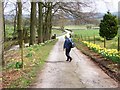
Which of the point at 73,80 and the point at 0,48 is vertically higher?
the point at 0,48

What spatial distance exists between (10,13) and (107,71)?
795 inches

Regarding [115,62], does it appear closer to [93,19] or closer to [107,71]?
[107,71]

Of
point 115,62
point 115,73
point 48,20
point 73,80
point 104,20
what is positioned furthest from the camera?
point 104,20

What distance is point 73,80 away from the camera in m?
12.0

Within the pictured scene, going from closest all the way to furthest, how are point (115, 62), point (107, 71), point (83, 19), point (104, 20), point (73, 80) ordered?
1. point (73, 80)
2. point (107, 71)
3. point (115, 62)
4. point (83, 19)
5. point (104, 20)

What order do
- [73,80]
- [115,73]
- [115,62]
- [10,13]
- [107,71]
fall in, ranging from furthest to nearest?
[10,13], [115,62], [107,71], [115,73], [73,80]

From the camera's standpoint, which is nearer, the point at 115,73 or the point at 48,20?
the point at 115,73

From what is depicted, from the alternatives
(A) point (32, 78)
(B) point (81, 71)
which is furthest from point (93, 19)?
(A) point (32, 78)

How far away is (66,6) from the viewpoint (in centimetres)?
4022

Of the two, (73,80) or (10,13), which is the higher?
(10,13)

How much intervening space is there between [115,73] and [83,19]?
2581 cm

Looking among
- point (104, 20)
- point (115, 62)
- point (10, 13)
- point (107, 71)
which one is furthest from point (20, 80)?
point (104, 20)

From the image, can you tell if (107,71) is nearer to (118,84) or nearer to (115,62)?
(115,62)

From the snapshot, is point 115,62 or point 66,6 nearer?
point 115,62
